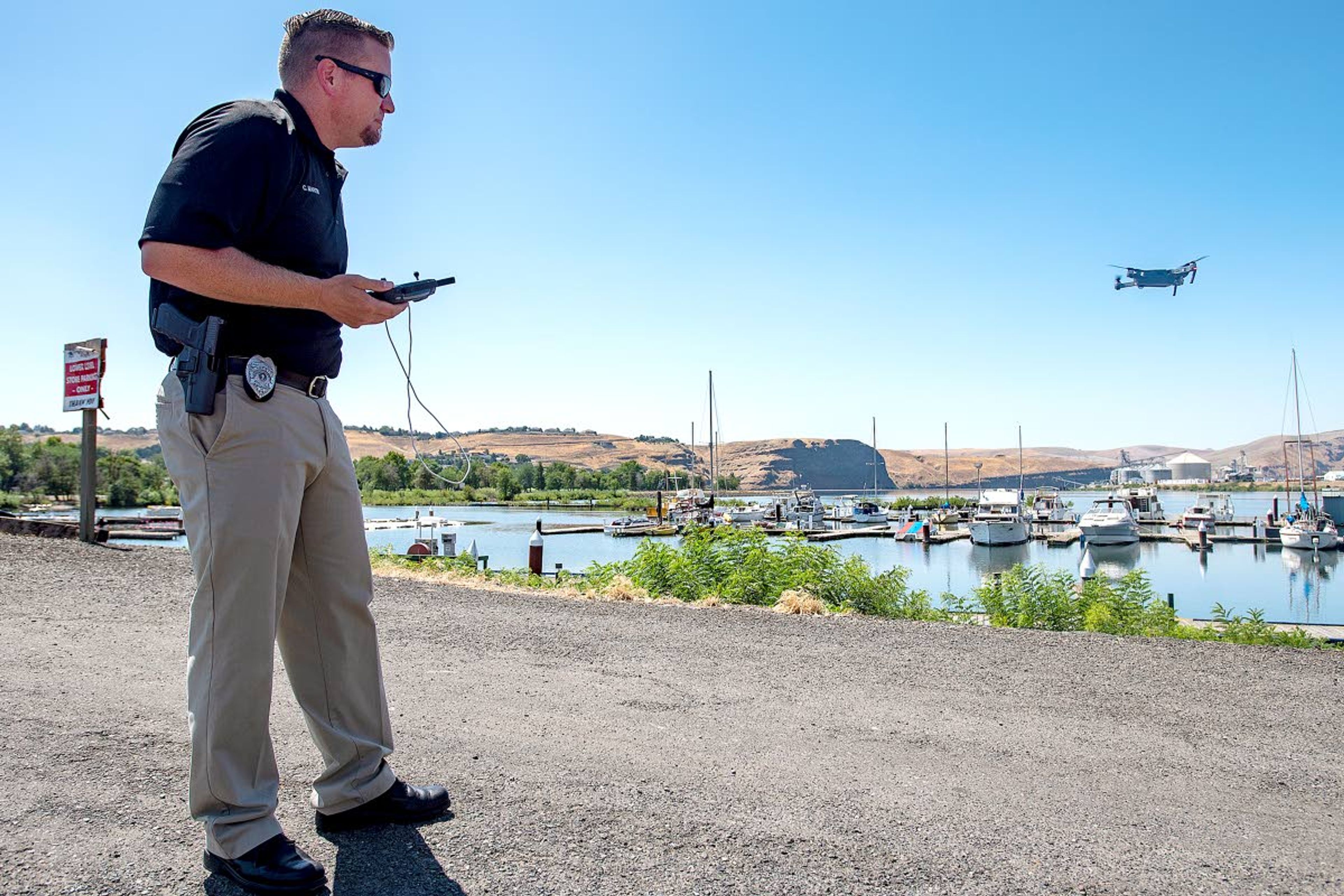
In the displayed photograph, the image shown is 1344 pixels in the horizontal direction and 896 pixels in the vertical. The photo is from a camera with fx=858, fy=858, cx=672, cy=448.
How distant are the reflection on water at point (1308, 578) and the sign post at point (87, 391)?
93.1 feet

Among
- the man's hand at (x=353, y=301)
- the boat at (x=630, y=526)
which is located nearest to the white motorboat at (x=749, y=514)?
the boat at (x=630, y=526)

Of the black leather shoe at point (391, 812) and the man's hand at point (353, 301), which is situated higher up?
the man's hand at point (353, 301)

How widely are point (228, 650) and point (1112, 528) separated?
187 feet

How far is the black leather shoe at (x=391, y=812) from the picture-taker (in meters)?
2.18

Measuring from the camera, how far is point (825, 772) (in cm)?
263

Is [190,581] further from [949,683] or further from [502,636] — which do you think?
[949,683]

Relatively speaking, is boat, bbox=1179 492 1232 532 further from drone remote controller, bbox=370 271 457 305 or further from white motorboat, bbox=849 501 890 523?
drone remote controller, bbox=370 271 457 305

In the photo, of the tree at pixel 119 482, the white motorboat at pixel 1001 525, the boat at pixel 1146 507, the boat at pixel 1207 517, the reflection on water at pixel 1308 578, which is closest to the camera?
the reflection on water at pixel 1308 578

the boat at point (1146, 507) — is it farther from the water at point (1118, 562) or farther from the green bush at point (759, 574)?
the green bush at point (759, 574)

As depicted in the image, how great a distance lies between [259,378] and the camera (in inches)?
79.0

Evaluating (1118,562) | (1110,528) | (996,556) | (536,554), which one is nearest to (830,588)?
(536,554)

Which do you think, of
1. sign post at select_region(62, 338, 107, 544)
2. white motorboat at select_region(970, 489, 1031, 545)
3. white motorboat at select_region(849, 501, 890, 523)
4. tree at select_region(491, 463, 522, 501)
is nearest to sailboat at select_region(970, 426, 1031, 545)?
white motorboat at select_region(970, 489, 1031, 545)

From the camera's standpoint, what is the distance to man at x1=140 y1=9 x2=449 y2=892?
193 centimetres

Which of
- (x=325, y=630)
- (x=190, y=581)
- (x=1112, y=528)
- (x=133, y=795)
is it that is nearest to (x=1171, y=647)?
(x=325, y=630)
